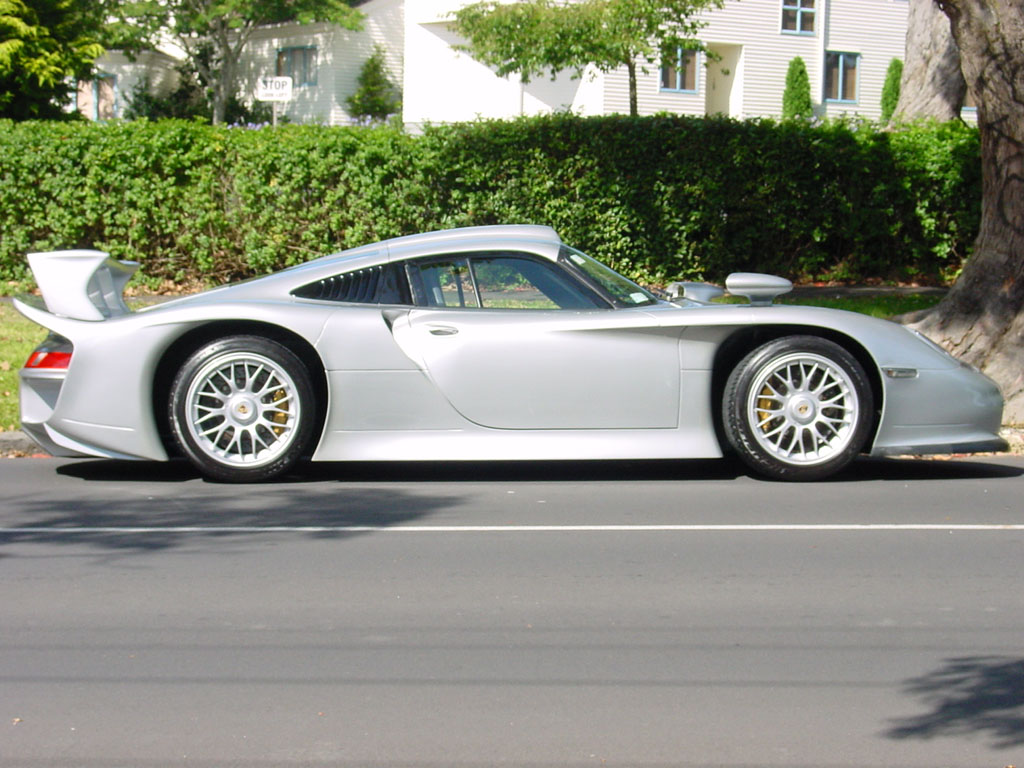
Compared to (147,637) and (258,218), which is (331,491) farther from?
(258,218)

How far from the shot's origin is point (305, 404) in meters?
7.13

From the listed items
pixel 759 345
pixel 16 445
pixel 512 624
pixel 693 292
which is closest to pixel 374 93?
pixel 16 445

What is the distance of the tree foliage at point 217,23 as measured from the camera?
4109 cm

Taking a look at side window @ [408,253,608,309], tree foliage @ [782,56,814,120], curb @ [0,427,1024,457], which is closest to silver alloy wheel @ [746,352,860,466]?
side window @ [408,253,608,309]

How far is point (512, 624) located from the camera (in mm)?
4801

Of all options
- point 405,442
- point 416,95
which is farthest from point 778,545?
point 416,95

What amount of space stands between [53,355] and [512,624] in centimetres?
374

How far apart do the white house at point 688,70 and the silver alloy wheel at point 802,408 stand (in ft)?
90.0

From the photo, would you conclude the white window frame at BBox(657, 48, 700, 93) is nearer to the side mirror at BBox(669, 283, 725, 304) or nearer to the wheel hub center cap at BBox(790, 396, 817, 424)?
the side mirror at BBox(669, 283, 725, 304)

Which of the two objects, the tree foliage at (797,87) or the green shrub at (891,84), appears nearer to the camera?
the tree foliage at (797,87)

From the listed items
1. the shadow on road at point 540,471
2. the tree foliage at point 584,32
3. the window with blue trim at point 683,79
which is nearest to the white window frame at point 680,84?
the window with blue trim at point 683,79

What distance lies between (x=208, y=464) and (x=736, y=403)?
295 centimetres

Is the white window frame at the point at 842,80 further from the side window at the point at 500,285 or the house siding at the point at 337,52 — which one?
the side window at the point at 500,285

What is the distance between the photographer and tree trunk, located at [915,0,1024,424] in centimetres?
927
